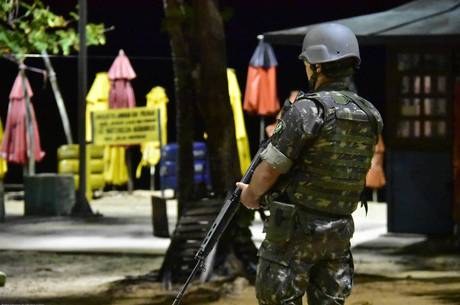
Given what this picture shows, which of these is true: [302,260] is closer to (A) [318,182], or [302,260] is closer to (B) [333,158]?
(A) [318,182]

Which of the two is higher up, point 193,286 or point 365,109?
point 365,109

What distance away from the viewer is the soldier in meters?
5.86

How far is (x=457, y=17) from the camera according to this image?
46.7 ft

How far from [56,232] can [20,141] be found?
5.51 meters

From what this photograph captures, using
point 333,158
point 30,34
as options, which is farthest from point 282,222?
point 30,34

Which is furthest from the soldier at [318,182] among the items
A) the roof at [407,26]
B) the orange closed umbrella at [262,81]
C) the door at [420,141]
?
the orange closed umbrella at [262,81]

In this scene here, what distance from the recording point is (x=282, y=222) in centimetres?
591

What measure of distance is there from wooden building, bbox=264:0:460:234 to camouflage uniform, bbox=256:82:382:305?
341 inches

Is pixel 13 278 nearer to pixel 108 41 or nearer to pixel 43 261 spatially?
pixel 43 261

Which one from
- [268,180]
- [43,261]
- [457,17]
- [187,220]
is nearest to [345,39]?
[268,180]

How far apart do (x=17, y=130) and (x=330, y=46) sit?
15.7m

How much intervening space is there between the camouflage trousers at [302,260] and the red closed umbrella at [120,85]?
50.8ft

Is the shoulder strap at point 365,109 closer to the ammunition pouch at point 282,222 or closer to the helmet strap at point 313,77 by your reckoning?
the helmet strap at point 313,77

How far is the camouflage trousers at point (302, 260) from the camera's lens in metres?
5.93
